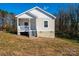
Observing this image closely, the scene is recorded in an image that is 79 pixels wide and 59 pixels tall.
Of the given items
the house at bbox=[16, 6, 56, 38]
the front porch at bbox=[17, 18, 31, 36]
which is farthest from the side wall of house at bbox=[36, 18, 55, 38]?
the front porch at bbox=[17, 18, 31, 36]

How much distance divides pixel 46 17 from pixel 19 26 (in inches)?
16.0

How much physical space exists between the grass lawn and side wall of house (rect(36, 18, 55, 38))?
0.07m

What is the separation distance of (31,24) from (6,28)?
1.19 feet

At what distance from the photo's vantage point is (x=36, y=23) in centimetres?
3162

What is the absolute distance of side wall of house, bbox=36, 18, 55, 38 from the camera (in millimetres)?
31609

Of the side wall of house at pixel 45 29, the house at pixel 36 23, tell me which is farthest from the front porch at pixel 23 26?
the side wall of house at pixel 45 29

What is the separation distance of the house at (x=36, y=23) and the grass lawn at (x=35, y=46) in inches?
3.4

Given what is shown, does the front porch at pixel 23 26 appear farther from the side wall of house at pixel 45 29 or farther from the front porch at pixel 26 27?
the side wall of house at pixel 45 29

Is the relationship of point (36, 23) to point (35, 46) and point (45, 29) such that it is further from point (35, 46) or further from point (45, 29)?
point (35, 46)

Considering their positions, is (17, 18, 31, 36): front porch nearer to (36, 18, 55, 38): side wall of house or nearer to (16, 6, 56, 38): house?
(16, 6, 56, 38): house

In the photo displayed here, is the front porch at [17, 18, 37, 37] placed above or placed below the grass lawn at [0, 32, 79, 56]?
above

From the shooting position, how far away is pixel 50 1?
1242 inches

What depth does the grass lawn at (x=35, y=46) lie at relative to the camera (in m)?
31.6

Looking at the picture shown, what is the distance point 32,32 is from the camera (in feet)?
104
